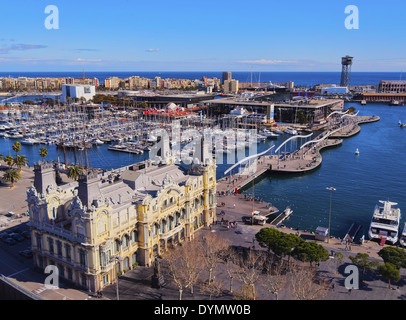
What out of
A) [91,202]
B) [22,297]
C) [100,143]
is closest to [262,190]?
[91,202]

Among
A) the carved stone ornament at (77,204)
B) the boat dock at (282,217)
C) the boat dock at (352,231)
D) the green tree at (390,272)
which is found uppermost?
the carved stone ornament at (77,204)

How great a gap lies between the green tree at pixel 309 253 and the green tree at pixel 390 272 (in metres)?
6.88

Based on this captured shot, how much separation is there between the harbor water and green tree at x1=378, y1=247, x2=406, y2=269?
16.3m

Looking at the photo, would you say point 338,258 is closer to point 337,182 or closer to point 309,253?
point 309,253

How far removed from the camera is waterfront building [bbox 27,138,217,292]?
42.2 m

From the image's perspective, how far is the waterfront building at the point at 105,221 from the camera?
139 ft

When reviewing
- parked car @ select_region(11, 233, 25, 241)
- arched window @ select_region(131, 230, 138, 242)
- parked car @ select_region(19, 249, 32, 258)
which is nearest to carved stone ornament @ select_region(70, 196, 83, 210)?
arched window @ select_region(131, 230, 138, 242)

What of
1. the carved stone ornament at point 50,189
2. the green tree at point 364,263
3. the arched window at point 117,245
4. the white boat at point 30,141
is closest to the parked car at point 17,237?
the carved stone ornament at point 50,189

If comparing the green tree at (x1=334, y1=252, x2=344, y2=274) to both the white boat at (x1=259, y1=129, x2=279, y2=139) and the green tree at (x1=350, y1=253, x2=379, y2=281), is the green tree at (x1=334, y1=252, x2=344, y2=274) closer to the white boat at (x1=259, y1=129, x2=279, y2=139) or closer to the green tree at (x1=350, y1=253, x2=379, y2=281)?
the green tree at (x1=350, y1=253, x2=379, y2=281)

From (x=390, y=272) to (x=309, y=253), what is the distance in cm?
946

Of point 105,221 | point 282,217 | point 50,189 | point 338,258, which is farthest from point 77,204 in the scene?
point 282,217

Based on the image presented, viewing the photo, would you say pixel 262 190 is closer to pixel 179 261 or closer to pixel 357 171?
pixel 357 171

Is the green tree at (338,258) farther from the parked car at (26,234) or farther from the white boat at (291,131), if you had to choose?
the white boat at (291,131)

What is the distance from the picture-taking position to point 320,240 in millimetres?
58031
